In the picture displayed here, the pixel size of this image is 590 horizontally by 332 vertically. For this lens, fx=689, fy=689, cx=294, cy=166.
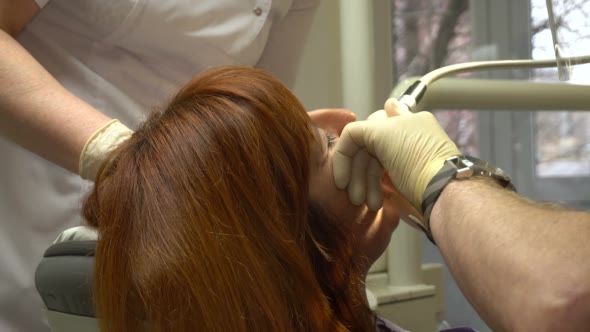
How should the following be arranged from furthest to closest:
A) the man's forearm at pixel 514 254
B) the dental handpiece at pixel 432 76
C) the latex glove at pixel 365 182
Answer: the dental handpiece at pixel 432 76 → the latex glove at pixel 365 182 → the man's forearm at pixel 514 254

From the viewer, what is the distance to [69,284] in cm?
92

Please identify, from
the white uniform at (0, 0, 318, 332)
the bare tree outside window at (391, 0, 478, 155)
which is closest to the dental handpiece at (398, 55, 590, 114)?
the white uniform at (0, 0, 318, 332)

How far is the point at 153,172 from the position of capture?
3.22ft

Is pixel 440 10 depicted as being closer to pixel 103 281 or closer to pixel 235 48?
pixel 235 48

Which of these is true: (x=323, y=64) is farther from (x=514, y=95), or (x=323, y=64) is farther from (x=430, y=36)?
(x=514, y=95)

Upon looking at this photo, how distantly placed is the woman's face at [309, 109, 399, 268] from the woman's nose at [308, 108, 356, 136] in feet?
0.15

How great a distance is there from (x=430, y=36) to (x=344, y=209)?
174 centimetres

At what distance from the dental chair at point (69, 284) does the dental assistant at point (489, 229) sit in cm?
41

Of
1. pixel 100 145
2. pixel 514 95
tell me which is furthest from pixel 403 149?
pixel 514 95

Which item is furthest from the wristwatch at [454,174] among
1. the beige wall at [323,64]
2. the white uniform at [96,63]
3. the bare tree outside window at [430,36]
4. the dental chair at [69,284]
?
the bare tree outside window at [430,36]

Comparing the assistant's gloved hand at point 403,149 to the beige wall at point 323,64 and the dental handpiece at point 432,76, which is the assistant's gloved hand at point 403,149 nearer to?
the dental handpiece at point 432,76

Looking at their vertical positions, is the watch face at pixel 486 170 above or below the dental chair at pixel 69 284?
above

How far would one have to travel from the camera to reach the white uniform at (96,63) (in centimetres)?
139

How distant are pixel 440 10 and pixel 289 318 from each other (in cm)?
204
